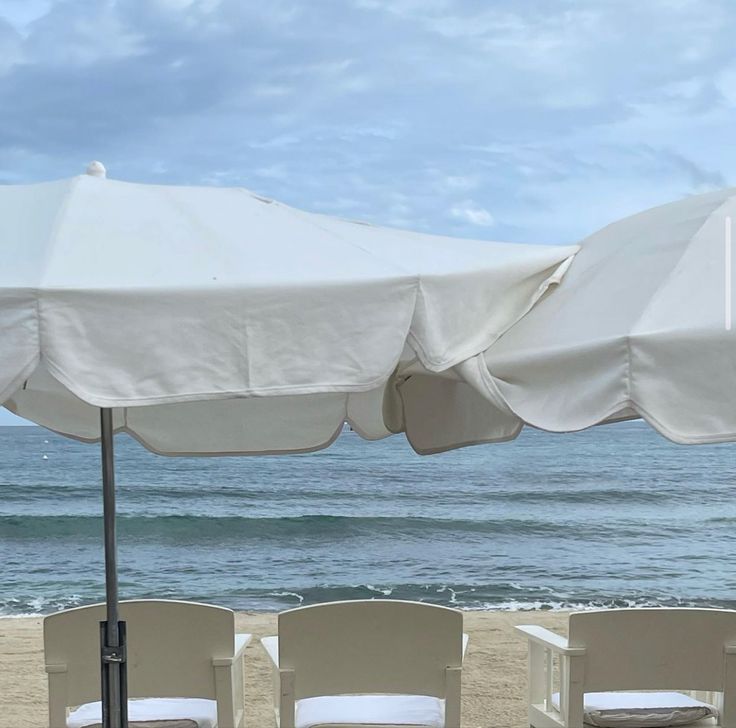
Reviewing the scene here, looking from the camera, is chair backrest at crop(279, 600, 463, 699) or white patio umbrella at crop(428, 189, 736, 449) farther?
chair backrest at crop(279, 600, 463, 699)

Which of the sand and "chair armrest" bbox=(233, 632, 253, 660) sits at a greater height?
"chair armrest" bbox=(233, 632, 253, 660)

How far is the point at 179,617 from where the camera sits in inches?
140

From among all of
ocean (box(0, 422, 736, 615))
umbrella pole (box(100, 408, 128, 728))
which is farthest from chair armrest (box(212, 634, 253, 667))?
ocean (box(0, 422, 736, 615))

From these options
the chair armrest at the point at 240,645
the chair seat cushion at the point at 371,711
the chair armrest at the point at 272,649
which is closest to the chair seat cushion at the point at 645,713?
the chair seat cushion at the point at 371,711

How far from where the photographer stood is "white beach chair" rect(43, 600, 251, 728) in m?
3.52

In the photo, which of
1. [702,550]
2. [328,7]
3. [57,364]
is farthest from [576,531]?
[328,7]

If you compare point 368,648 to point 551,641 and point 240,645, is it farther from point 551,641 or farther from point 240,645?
point 551,641

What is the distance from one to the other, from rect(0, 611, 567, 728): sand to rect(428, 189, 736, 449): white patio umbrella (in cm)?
427

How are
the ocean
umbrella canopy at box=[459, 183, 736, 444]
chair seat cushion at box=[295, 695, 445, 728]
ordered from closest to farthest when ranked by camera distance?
umbrella canopy at box=[459, 183, 736, 444] < chair seat cushion at box=[295, 695, 445, 728] < the ocean

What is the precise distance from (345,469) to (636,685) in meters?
29.4

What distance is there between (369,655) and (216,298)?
5.78ft

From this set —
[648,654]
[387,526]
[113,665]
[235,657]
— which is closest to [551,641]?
[648,654]

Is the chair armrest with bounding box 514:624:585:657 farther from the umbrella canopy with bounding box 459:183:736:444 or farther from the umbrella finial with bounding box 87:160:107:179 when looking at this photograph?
the umbrella finial with bounding box 87:160:107:179

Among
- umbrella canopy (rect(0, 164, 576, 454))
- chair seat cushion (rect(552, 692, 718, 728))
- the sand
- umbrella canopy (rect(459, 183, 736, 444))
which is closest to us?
umbrella canopy (rect(0, 164, 576, 454))
